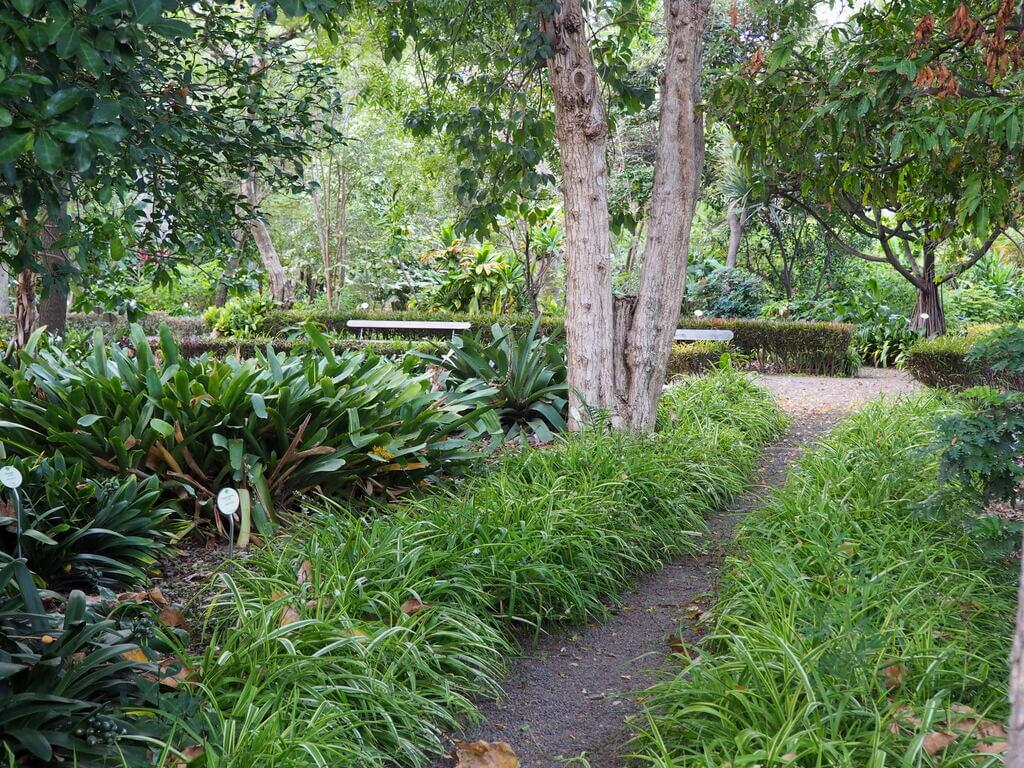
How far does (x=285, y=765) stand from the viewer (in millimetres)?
2332

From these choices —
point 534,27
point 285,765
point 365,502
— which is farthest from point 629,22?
point 285,765

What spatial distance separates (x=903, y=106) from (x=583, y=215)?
2260 mm

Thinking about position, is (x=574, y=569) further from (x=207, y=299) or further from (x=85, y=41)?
(x=207, y=299)

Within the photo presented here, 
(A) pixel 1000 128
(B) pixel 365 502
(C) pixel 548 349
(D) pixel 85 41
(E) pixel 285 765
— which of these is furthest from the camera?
(C) pixel 548 349

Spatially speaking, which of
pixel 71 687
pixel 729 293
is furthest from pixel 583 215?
pixel 729 293

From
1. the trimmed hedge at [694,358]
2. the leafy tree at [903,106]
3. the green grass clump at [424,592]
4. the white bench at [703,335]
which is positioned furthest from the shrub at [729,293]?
the green grass clump at [424,592]

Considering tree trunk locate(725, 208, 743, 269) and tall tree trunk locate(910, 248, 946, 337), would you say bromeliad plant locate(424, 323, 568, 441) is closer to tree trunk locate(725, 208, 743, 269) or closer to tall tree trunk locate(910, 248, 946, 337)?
tall tree trunk locate(910, 248, 946, 337)

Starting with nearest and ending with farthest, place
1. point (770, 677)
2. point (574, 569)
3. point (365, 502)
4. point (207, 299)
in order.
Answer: point (770, 677)
point (574, 569)
point (365, 502)
point (207, 299)

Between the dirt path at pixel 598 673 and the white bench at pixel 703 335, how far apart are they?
22.8 feet

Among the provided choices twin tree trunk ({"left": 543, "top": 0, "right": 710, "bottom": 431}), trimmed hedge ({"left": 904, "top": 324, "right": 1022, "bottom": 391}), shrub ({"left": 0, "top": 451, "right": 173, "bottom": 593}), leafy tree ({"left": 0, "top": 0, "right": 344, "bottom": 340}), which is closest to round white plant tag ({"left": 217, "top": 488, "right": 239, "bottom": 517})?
shrub ({"left": 0, "top": 451, "right": 173, "bottom": 593})

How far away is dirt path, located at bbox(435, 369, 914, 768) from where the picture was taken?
9.75ft

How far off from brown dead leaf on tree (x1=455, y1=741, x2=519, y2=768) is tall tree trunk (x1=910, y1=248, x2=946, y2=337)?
11.6 metres

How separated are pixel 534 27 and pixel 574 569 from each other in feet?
12.1

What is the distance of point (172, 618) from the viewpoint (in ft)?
10.6
